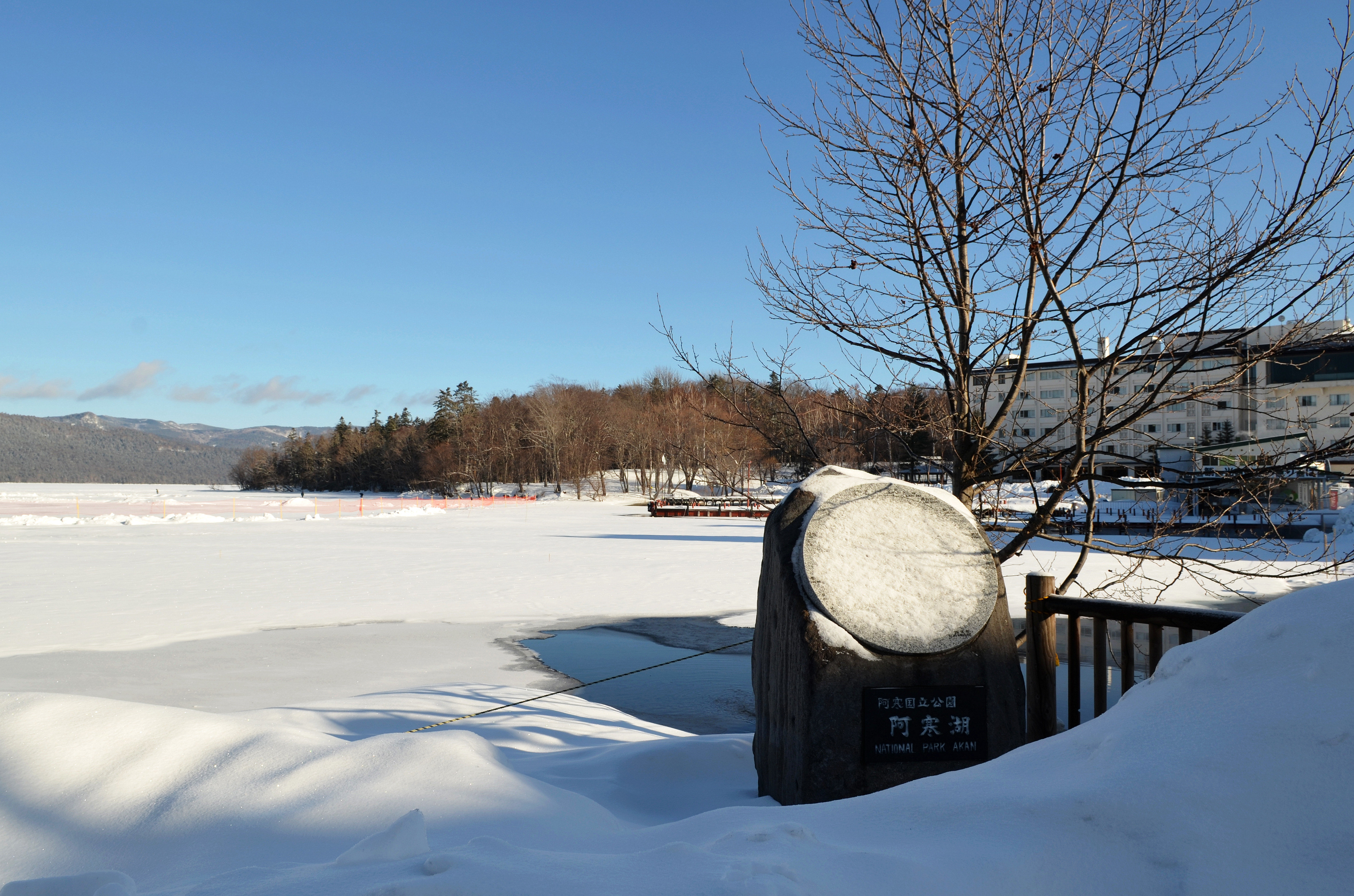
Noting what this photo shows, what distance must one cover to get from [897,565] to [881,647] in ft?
1.46

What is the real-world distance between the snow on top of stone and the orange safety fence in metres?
35.0

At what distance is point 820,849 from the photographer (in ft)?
7.02

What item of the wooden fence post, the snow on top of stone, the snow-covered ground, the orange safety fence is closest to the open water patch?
the snow-covered ground

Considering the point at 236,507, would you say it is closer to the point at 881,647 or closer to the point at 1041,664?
the point at 881,647

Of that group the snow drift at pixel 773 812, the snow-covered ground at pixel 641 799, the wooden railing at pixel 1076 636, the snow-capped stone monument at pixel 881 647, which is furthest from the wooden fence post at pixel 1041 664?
the snow drift at pixel 773 812

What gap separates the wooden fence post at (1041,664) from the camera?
4.20 m

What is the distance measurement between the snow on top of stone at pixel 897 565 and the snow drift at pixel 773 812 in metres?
1.22

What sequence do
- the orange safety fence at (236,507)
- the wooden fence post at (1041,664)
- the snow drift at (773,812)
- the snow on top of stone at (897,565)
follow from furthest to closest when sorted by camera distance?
1. the orange safety fence at (236,507)
2. the wooden fence post at (1041,664)
3. the snow on top of stone at (897,565)
4. the snow drift at (773,812)

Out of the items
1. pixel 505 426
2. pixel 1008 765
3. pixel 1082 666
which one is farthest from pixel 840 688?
pixel 505 426

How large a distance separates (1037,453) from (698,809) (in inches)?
111

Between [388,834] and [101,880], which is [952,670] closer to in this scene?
[388,834]

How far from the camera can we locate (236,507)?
51.5 m

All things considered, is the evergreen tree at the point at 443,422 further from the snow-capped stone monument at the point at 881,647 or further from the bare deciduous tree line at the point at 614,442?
the snow-capped stone monument at the point at 881,647

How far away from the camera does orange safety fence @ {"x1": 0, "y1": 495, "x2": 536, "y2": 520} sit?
38000 mm
